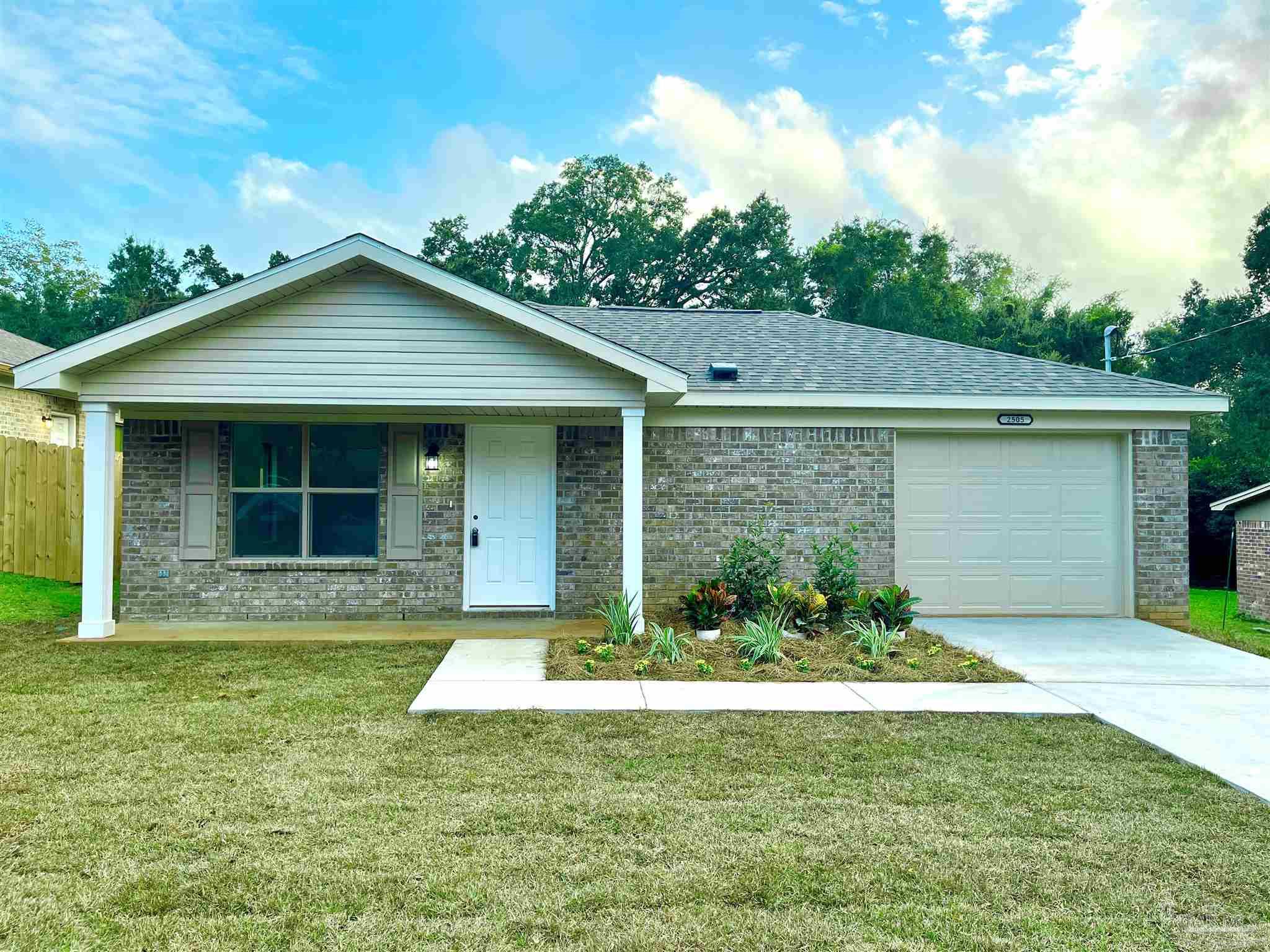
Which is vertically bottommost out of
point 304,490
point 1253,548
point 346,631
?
point 346,631

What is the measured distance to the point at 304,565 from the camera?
9.38 m

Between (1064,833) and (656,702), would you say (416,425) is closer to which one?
(656,702)

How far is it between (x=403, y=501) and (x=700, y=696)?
4.83 m

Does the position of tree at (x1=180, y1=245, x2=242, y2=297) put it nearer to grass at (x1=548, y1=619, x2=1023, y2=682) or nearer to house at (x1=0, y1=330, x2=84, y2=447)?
house at (x1=0, y1=330, x2=84, y2=447)

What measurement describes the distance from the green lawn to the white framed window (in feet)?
44.5

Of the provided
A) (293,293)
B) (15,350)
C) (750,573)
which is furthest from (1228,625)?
(15,350)

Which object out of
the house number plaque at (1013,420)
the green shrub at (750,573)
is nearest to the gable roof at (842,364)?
the house number plaque at (1013,420)

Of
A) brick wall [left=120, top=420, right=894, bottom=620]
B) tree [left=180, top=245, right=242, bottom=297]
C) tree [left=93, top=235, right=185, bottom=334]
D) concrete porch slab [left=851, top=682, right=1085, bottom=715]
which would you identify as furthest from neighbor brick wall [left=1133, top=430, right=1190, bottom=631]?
tree [left=180, top=245, right=242, bottom=297]

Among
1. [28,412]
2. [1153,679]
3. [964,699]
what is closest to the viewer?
[964,699]

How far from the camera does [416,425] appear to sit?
9.54 m

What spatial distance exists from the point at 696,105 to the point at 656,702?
25614 millimetres

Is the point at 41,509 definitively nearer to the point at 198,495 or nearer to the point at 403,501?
the point at 198,495

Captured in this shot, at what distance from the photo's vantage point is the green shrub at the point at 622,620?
781cm

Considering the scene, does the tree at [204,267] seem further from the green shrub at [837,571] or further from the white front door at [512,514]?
the green shrub at [837,571]
